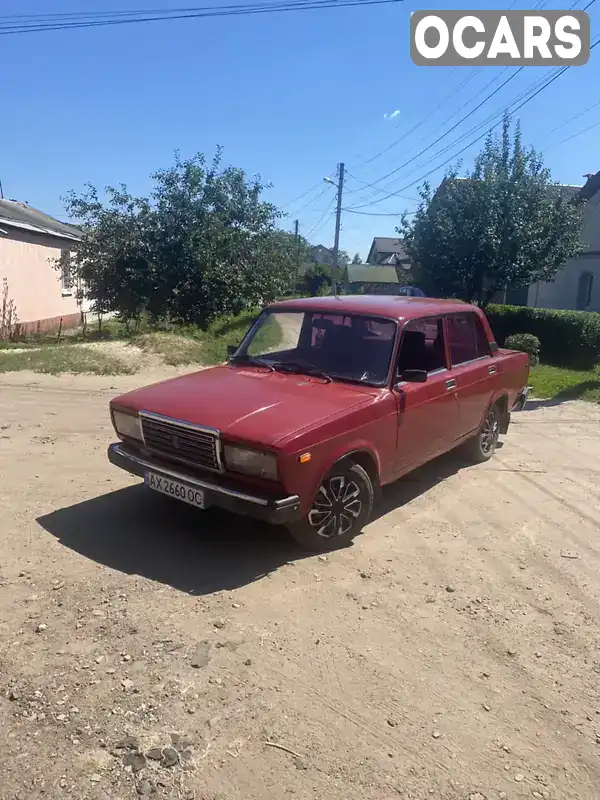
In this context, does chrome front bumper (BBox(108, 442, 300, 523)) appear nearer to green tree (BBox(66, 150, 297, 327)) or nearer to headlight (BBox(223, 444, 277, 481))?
headlight (BBox(223, 444, 277, 481))

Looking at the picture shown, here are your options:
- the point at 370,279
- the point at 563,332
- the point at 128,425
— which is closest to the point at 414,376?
A: the point at 128,425

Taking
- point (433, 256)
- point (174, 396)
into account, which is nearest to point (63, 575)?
point (174, 396)

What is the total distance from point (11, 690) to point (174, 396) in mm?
2303

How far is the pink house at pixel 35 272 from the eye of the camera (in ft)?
53.8

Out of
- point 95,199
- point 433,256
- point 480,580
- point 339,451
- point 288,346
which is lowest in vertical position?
point 480,580

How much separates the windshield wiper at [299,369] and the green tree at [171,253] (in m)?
10.6

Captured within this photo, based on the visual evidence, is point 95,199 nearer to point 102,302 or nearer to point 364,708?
point 102,302

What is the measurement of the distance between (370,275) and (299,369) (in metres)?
53.9

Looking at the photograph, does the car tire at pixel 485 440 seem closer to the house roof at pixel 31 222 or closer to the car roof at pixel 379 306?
the car roof at pixel 379 306

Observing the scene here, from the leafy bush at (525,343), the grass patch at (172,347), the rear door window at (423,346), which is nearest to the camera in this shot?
the rear door window at (423,346)

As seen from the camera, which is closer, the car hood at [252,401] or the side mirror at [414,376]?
the car hood at [252,401]

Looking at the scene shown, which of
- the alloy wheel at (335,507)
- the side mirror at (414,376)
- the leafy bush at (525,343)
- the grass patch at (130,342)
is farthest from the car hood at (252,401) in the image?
the leafy bush at (525,343)

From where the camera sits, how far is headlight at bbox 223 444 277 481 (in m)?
3.89

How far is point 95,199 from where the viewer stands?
15734 mm
